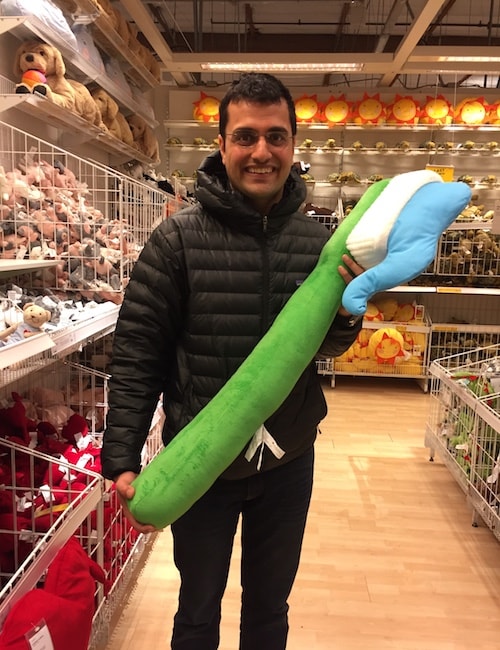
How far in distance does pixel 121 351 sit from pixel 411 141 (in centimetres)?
460

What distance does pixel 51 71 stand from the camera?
2145 mm

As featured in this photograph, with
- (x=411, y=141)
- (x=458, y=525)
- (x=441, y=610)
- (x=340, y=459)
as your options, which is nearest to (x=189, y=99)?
(x=411, y=141)

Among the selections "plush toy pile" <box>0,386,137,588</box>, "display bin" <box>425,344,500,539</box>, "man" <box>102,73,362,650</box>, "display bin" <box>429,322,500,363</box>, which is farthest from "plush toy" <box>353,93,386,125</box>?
"man" <box>102,73,362,650</box>

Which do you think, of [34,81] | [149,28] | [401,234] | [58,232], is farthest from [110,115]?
[401,234]

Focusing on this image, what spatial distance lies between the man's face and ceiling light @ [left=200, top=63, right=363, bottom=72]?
311 centimetres

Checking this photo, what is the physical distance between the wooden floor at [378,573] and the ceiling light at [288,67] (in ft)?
8.55

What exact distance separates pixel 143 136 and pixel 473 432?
2479mm

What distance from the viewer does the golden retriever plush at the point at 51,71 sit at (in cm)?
204

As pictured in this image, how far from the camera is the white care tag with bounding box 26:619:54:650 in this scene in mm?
1051

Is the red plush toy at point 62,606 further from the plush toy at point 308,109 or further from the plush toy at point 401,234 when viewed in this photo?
the plush toy at point 308,109

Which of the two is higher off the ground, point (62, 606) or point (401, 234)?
point (401, 234)

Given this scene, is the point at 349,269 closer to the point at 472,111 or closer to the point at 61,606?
the point at 61,606

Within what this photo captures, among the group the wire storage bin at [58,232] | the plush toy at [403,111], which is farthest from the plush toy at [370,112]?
the wire storage bin at [58,232]

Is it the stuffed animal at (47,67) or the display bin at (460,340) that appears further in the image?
the display bin at (460,340)
